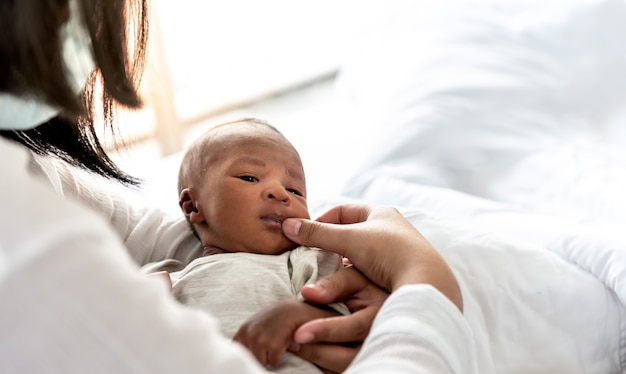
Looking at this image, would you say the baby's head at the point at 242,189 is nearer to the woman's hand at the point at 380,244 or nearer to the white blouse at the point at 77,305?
the woman's hand at the point at 380,244

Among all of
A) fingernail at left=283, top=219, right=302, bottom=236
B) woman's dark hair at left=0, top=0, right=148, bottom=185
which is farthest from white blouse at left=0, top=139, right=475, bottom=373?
fingernail at left=283, top=219, right=302, bottom=236

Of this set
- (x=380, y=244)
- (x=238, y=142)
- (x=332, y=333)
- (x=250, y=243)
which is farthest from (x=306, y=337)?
(x=238, y=142)

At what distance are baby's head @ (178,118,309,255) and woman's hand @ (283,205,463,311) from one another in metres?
0.04

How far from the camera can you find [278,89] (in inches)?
98.6

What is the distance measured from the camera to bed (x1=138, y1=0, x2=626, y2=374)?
1158mm

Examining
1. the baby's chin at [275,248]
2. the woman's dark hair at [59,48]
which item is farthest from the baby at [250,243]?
the woman's dark hair at [59,48]

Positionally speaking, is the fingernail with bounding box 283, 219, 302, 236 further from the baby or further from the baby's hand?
the baby's hand

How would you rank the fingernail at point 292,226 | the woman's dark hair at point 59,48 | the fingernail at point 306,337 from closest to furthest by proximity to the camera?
the woman's dark hair at point 59,48
the fingernail at point 306,337
the fingernail at point 292,226

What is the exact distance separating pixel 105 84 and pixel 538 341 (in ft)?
2.15

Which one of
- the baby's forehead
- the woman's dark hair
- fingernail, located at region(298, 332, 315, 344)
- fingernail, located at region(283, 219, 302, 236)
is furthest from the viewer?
the baby's forehead

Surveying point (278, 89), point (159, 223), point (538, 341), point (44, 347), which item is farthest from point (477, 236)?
point (278, 89)

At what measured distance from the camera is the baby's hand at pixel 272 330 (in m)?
0.90

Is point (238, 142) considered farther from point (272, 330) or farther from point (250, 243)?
point (272, 330)

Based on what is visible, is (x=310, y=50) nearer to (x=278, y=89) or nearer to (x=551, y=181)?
(x=278, y=89)
